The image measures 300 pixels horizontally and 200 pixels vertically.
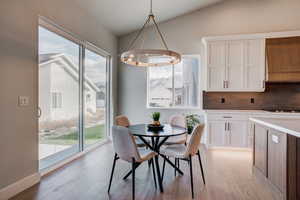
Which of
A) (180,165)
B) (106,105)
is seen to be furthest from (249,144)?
(106,105)

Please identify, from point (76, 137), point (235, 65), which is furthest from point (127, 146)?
point (235, 65)

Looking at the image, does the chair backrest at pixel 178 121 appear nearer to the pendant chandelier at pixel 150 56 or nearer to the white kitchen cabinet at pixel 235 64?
the pendant chandelier at pixel 150 56

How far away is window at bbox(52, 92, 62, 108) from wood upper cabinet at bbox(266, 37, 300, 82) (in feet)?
14.1

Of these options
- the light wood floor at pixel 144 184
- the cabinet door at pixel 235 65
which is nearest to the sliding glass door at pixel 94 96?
the light wood floor at pixel 144 184

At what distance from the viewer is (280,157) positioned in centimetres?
214

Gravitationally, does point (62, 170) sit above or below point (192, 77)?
below

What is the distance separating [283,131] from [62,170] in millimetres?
3103

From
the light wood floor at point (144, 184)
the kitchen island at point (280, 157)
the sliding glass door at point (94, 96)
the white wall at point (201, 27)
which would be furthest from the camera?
the white wall at point (201, 27)

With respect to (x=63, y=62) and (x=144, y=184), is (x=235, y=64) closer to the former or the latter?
(x=144, y=184)

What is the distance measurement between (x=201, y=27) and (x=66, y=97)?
366cm

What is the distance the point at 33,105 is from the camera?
8.98ft

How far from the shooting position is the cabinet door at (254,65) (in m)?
4.44

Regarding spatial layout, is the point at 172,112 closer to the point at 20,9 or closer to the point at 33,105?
the point at 33,105

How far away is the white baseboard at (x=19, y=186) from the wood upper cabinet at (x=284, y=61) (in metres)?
4.76
